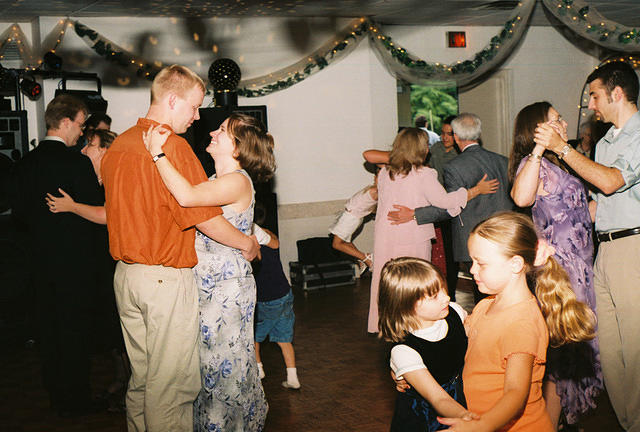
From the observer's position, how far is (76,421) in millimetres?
3803

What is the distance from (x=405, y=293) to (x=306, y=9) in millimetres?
5379

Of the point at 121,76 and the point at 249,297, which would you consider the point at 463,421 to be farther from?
the point at 121,76

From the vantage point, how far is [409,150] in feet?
13.8

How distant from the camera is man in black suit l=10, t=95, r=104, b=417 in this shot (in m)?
3.72

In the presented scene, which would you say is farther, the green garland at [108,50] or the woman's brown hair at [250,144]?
the green garland at [108,50]

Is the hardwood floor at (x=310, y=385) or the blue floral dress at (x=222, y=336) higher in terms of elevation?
the blue floral dress at (x=222, y=336)

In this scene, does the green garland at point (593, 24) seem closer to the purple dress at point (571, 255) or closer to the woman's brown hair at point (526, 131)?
the woman's brown hair at point (526, 131)

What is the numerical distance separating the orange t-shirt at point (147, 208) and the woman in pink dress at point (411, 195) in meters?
1.86

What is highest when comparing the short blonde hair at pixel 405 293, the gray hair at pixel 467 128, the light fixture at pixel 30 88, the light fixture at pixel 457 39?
the light fixture at pixel 457 39

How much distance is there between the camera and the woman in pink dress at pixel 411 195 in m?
4.20

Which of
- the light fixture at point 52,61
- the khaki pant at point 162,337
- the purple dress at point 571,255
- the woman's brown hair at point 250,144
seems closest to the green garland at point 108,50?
the light fixture at point 52,61

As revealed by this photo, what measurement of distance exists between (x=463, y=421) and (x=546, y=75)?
7.95 m

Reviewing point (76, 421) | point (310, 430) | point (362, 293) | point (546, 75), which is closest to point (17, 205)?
point (76, 421)

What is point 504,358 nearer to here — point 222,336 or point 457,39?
point 222,336
